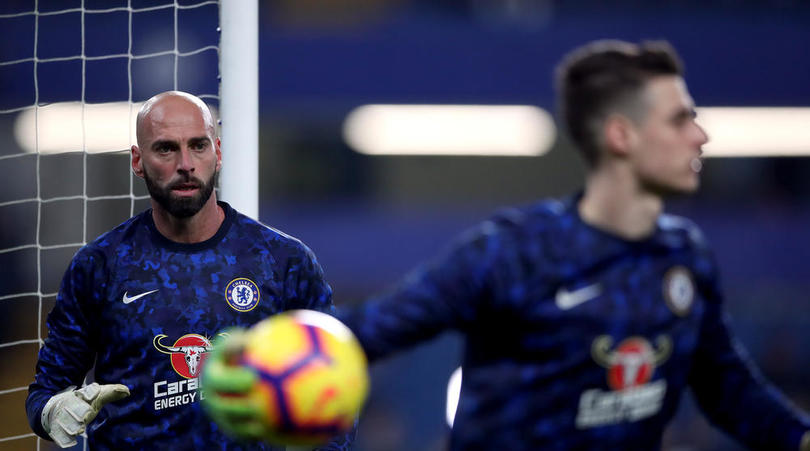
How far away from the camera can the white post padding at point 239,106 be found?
4387mm

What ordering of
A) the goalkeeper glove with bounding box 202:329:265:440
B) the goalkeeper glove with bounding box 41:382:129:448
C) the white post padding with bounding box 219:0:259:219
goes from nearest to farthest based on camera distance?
the goalkeeper glove with bounding box 202:329:265:440
the goalkeeper glove with bounding box 41:382:129:448
the white post padding with bounding box 219:0:259:219

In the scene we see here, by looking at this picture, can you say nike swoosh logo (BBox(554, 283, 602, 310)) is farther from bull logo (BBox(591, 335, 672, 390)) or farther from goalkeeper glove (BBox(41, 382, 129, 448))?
goalkeeper glove (BBox(41, 382, 129, 448))

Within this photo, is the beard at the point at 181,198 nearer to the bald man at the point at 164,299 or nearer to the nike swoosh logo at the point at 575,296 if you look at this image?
the bald man at the point at 164,299

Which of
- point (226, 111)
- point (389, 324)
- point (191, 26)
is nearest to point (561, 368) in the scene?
point (389, 324)

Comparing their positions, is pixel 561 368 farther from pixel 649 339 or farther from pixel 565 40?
pixel 565 40

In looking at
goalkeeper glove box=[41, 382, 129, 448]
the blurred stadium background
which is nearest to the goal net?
the blurred stadium background

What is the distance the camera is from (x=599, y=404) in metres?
2.45

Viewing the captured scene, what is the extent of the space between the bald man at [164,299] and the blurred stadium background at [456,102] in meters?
10.4

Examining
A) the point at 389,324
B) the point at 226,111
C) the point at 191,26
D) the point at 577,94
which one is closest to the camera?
the point at 389,324

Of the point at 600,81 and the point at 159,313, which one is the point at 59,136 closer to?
the point at 159,313

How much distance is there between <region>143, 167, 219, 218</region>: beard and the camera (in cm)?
362

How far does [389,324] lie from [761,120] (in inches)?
554

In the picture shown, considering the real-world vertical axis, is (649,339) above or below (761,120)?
above

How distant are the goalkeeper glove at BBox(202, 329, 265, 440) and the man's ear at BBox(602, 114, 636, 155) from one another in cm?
96
